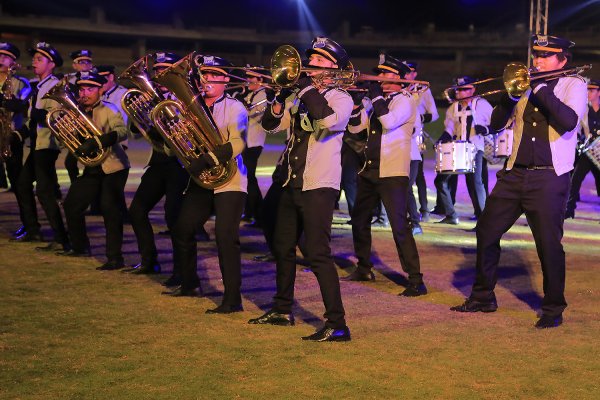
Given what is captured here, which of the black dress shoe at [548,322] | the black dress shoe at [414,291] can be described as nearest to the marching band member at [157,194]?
the black dress shoe at [414,291]

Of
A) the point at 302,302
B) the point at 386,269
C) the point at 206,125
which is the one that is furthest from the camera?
the point at 386,269

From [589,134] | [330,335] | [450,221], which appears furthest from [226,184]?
[589,134]

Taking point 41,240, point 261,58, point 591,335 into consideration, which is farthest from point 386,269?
point 261,58

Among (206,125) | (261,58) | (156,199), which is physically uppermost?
(261,58)

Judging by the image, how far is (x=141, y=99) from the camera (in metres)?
8.16

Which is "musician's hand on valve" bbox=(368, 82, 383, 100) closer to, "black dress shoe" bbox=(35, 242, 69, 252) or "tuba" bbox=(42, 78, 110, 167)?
"tuba" bbox=(42, 78, 110, 167)

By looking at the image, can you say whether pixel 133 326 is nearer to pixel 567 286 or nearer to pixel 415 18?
pixel 567 286

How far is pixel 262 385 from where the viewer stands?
5219mm

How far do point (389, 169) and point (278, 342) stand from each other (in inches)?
105

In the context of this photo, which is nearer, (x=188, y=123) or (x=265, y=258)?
(x=188, y=123)

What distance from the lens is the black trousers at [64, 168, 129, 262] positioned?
30.1 ft

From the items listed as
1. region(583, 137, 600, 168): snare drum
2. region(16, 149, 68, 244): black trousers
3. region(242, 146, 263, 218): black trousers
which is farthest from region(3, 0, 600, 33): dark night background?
region(16, 149, 68, 244): black trousers

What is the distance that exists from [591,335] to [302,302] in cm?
240

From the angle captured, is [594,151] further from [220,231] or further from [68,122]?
[220,231]
